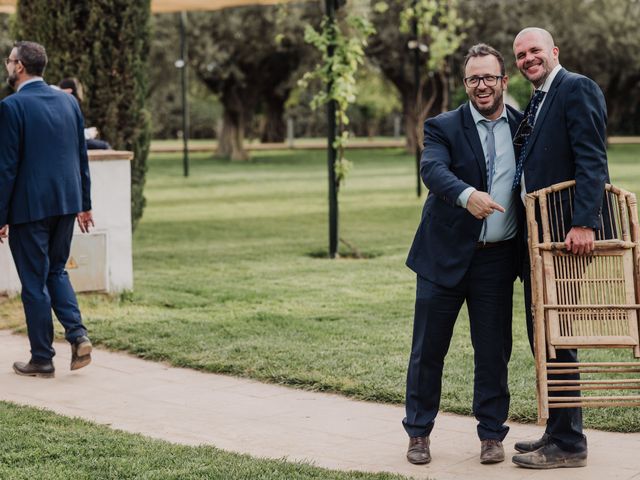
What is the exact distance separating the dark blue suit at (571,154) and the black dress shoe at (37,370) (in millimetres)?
3590

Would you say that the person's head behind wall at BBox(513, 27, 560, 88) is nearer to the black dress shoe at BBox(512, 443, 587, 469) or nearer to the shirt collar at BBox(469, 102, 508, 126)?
the shirt collar at BBox(469, 102, 508, 126)

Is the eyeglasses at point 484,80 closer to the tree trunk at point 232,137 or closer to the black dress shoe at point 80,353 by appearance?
the black dress shoe at point 80,353

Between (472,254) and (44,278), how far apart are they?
343 centimetres

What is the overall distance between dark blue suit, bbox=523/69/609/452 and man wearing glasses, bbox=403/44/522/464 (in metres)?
0.17

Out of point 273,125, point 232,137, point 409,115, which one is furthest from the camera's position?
point 273,125

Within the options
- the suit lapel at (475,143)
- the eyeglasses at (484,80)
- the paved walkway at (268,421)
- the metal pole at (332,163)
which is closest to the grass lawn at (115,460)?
the paved walkway at (268,421)

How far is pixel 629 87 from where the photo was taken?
50812 millimetres

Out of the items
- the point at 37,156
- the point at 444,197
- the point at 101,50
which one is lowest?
the point at 444,197

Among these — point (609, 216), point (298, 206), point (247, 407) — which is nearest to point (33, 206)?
point (247, 407)

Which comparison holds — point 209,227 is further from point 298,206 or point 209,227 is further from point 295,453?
point 295,453

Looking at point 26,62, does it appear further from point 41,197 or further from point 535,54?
point 535,54

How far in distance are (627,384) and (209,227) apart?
1276cm

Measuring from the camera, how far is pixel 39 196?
7520 mm

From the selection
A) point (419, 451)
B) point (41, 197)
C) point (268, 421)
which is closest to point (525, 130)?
point (419, 451)
